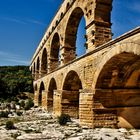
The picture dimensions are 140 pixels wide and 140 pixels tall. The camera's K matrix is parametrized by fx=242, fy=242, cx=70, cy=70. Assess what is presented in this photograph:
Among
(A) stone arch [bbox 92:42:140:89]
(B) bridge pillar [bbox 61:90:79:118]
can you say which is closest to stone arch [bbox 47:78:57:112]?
(B) bridge pillar [bbox 61:90:79:118]

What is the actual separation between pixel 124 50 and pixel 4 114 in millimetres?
12047

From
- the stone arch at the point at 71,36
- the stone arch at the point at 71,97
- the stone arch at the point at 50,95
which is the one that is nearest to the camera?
the stone arch at the point at 71,97

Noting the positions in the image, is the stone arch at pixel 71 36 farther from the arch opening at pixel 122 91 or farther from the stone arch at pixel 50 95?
the arch opening at pixel 122 91

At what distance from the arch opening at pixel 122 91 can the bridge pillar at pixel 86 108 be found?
33 cm

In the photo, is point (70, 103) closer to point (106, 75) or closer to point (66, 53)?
point (66, 53)

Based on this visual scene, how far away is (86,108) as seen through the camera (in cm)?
1214

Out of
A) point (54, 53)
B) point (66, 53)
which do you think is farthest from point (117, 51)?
point (54, 53)

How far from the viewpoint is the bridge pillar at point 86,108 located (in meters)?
11.8

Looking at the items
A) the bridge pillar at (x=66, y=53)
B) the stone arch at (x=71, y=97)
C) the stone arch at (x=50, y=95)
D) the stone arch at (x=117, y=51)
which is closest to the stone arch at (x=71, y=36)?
the bridge pillar at (x=66, y=53)

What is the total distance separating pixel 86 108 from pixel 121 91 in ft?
6.36

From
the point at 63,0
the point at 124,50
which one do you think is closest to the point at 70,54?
the point at 63,0

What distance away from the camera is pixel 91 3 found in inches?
531

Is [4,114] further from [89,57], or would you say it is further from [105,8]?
[105,8]

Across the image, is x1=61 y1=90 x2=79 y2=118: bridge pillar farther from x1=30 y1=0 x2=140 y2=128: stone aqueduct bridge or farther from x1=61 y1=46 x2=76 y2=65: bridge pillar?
x1=30 y1=0 x2=140 y2=128: stone aqueduct bridge
